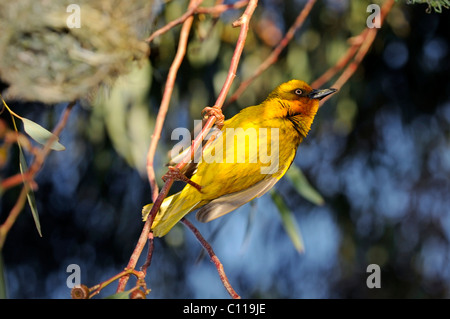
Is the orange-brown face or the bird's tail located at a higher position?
the orange-brown face

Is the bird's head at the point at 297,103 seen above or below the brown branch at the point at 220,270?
above

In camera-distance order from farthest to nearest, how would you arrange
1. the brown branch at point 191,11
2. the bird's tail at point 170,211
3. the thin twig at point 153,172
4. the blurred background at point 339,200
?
the blurred background at point 339,200
the brown branch at point 191,11
the bird's tail at point 170,211
the thin twig at point 153,172

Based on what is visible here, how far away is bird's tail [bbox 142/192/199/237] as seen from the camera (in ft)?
2.22

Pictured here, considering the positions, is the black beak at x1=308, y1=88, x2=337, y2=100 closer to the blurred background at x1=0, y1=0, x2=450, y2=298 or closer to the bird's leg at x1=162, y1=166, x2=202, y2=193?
the bird's leg at x1=162, y1=166, x2=202, y2=193

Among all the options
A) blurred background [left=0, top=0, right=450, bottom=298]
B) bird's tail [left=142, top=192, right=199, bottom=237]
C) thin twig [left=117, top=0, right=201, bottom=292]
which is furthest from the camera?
blurred background [left=0, top=0, right=450, bottom=298]

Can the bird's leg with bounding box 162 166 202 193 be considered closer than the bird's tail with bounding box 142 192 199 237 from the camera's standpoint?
Yes

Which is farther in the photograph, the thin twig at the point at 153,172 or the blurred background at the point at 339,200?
the blurred background at the point at 339,200

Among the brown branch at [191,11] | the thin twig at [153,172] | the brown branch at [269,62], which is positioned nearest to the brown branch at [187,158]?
the thin twig at [153,172]

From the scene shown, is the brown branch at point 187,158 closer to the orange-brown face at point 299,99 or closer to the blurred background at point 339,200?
the orange-brown face at point 299,99

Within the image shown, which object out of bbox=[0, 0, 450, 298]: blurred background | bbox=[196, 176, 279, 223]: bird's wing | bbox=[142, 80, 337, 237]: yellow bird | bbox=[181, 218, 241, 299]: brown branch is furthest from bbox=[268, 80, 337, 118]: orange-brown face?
bbox=[0, 0, 450, 298]: blurred background

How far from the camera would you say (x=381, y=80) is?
1828 mm

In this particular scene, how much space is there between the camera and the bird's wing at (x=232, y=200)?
73cm

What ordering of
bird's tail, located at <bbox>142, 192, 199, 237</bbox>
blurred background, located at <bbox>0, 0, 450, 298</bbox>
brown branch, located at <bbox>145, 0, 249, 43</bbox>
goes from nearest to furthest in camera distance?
1. bird's tail, located at <bbox>142, 192, 199, 237</bbox>
2. brown branch, located at <bbox>145, 0, 249, 43</bbox>
3. blurred background, located at <bbox>0, 0, 450, 298</bbox>
